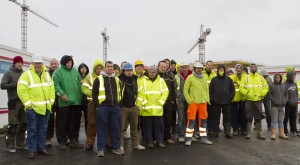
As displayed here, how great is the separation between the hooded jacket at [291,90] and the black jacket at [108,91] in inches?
238

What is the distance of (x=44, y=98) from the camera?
655cm

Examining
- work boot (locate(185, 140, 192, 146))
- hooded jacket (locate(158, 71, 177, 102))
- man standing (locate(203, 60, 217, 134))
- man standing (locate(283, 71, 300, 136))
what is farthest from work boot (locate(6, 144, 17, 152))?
man standing (locate(283, 71, 300, 136))

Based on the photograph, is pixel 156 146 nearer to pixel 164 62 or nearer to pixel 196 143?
pixel 196 143

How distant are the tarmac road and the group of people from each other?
0.26 m

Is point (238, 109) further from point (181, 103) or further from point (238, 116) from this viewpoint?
point (181, 103)

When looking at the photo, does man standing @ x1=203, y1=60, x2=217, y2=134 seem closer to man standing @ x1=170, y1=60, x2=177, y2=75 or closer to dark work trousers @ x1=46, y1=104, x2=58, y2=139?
man standing @ x1=170, y1=60, x2=177, y2=75

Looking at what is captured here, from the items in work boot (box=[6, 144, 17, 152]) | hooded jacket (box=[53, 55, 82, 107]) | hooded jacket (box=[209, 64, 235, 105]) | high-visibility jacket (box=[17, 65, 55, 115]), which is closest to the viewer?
high-visibility jacket (box=[17, 65, 55, 115])

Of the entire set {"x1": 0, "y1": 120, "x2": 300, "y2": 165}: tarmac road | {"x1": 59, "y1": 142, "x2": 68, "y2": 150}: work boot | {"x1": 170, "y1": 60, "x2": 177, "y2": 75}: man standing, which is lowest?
{"x1": 0, "y1": 120, "x2": 300, "y2": 165}: tarmac road

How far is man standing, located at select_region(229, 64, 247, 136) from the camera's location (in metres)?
9.49

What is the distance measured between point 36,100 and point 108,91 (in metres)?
1.55

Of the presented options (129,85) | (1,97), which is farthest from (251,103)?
(1,97)

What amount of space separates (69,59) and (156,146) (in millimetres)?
3074

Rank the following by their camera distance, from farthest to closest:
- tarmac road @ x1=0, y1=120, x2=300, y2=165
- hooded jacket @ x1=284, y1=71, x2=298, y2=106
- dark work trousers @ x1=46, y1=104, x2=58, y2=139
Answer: hooded jacket @ x1=284, y1=71, x2=298, y2=106 < dark work trousers @ x1=46, y1=104, x2=58, y2=139 < tarmac road @ x1=0, y1=120, x2=300, y2=165

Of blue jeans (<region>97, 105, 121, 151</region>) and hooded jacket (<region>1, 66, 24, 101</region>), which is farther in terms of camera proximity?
hooded jacket (<region>1, 66, 24, 101</region>)
